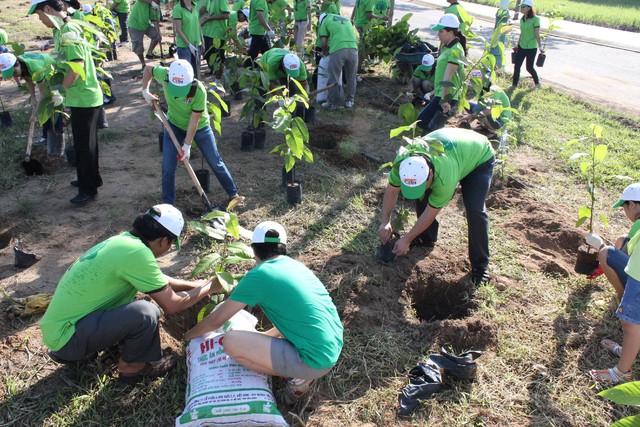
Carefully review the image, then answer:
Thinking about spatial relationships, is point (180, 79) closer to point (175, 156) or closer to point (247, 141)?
point (175, 156)

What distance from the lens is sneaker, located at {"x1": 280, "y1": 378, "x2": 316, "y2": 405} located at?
2.91 meters

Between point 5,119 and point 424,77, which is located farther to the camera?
point 424,77

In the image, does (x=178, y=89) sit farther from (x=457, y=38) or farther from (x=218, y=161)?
(x=457, y=38)

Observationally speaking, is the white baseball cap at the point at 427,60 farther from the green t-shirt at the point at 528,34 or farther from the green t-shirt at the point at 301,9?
the green t-shirt at the point at 301,9

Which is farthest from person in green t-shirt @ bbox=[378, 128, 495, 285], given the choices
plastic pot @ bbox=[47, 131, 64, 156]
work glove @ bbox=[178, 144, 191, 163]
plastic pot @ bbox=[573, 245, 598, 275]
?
plastic pot @ bbox=[47, 131, 64, 156]

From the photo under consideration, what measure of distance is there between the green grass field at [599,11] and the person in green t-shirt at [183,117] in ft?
44.7

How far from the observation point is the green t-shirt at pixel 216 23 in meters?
8.27

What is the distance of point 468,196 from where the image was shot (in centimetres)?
404

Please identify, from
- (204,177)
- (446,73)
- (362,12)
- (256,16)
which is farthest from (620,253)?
(362,12)

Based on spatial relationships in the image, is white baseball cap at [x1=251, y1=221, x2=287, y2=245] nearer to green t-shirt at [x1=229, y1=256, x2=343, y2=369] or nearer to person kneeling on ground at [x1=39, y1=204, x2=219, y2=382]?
green t-shirt at [x1=229, y1=256, x2=343, y2=369]

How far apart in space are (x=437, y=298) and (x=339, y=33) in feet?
14.8

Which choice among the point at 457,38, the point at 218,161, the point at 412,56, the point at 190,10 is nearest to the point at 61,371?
the point at 218,161

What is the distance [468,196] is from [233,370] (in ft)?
7.23

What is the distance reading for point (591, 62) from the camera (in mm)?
11938
